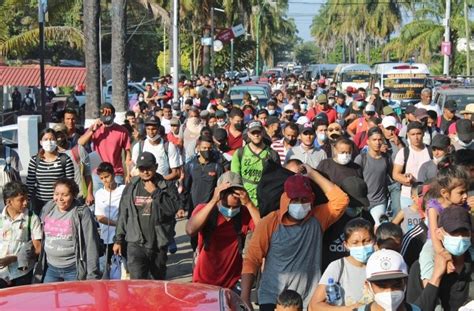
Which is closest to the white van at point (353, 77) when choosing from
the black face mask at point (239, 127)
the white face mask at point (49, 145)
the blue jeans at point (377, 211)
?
the black face mask at point (239, 127)

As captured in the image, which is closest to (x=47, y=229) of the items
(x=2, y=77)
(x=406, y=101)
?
(x=406, y=101)

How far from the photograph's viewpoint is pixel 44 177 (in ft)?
33.0

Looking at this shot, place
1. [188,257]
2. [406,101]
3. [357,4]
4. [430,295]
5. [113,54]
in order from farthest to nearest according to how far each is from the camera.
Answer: [357,4]
[406,101]
[113,54]
[188,257]
[430,295]

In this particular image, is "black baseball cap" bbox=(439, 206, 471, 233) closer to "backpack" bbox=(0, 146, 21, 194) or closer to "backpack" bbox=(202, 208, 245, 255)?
"backpack" bbox=(202, 208, 245, 255)

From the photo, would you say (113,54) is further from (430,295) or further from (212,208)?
(430,295)

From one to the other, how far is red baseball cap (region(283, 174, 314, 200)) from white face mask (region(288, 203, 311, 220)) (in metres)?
0.05

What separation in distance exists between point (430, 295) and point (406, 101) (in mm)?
29838

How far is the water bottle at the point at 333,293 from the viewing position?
19.0 ft

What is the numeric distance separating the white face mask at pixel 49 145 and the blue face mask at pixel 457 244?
5.30 metres

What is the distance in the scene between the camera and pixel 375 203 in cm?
1048

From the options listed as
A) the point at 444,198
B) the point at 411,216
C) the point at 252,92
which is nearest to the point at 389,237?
the point at 444,198

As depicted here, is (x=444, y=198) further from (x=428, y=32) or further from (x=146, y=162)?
(x=428, y=32)

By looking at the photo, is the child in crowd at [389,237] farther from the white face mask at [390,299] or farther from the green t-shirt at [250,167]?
the green t-shirt at [250,167]

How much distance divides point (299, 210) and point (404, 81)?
3120 centimetres
